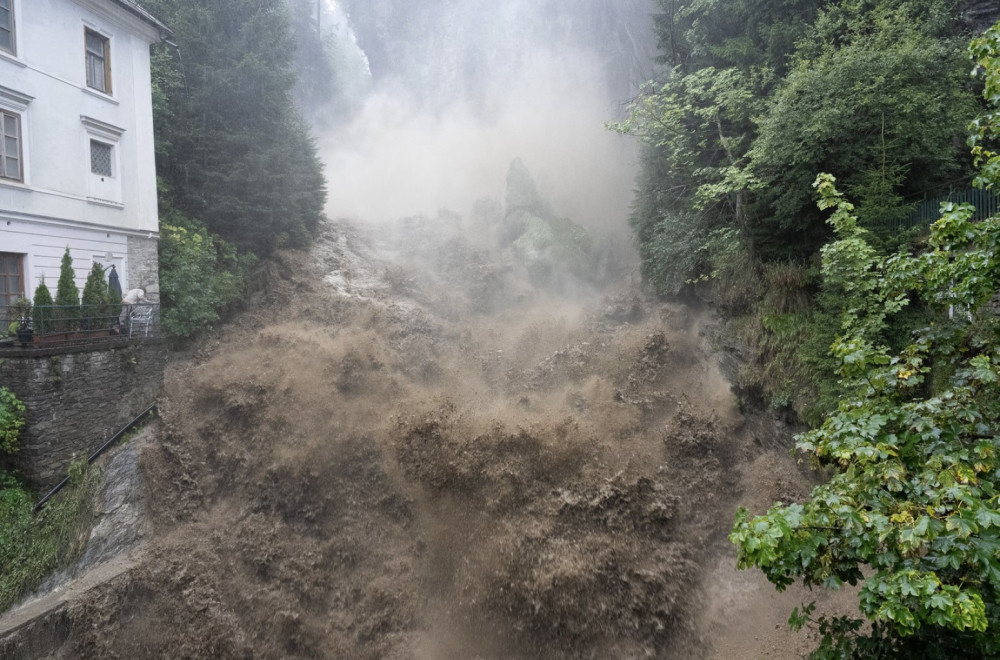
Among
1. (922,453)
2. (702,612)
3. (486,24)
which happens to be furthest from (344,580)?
(486,24)

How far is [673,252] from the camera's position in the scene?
14.6 metres

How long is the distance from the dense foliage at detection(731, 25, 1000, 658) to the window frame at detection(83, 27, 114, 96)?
55.7 feet

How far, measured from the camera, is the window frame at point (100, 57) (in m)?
12.9

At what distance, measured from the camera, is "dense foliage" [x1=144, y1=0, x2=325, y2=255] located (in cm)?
1723

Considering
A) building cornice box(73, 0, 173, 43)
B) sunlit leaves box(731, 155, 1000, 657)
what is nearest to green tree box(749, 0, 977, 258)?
sunlit leaves box(731, 155, 1000, 657)

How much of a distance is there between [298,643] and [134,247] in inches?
430

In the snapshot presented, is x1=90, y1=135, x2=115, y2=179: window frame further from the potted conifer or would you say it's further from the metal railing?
the potted conifer

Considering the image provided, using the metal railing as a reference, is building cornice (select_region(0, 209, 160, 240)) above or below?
above

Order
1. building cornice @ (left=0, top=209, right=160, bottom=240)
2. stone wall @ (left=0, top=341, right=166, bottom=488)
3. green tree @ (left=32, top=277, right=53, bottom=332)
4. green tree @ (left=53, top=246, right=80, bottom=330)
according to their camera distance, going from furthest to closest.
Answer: building cornice @ (left=0, top=209, right=160, bottom=240) < green tree @ (left=53, top=246, right=80, bottom=330) < green tree @ (left=32, top=277, right=53, bottom=332) < stone wall @ (left=0, top=341, right=166, bottom=488)

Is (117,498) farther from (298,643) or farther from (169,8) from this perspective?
(169,8)

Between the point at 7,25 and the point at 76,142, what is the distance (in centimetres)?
248

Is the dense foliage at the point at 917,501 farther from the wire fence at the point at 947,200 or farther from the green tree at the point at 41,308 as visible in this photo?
the green tree at the point at 41,308

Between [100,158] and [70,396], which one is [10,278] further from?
[100,158]

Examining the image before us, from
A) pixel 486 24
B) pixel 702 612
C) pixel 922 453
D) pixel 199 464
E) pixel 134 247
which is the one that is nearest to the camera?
pixel 922 453
